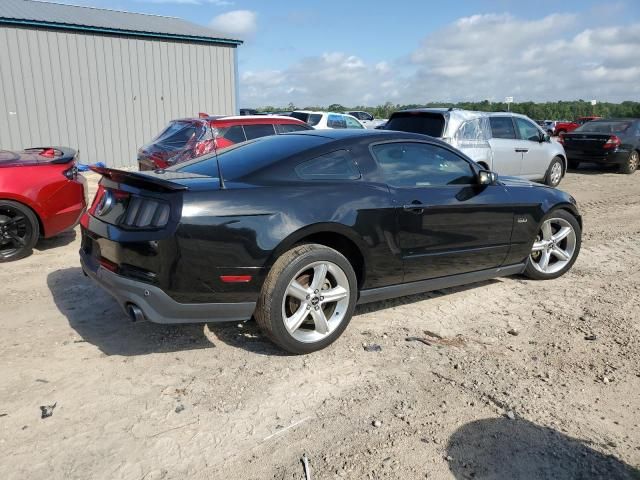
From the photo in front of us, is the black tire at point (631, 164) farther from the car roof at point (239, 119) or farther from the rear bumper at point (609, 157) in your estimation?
the car roof at point (239, 119)

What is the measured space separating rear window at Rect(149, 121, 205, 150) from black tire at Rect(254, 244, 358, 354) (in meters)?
5.57

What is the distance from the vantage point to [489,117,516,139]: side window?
1020cm

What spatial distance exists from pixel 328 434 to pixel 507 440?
36.5 inches

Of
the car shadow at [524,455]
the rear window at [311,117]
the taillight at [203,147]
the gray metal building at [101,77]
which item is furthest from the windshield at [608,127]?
the car shadow at [524,455]

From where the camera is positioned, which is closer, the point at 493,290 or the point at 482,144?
the point at 493,290

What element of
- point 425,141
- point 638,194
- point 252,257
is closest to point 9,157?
point 252,257

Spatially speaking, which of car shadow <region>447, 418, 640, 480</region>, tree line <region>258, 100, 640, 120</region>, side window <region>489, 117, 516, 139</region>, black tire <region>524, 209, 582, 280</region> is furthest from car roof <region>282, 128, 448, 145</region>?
tree line <region>258, 100, 640, 120</region>

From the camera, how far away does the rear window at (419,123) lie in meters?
9.11

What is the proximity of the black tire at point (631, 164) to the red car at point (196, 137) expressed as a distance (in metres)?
10.3

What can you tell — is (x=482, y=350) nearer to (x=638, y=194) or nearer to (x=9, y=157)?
(x=9, y=157)

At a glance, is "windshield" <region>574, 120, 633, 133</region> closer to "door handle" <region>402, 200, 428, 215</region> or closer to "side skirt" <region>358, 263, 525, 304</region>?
"side skirt" <region>358, 263, 525, 304</region>

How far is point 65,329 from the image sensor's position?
13.4 ft

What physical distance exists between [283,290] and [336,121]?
41.3 feet

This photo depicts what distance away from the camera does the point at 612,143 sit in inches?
559
